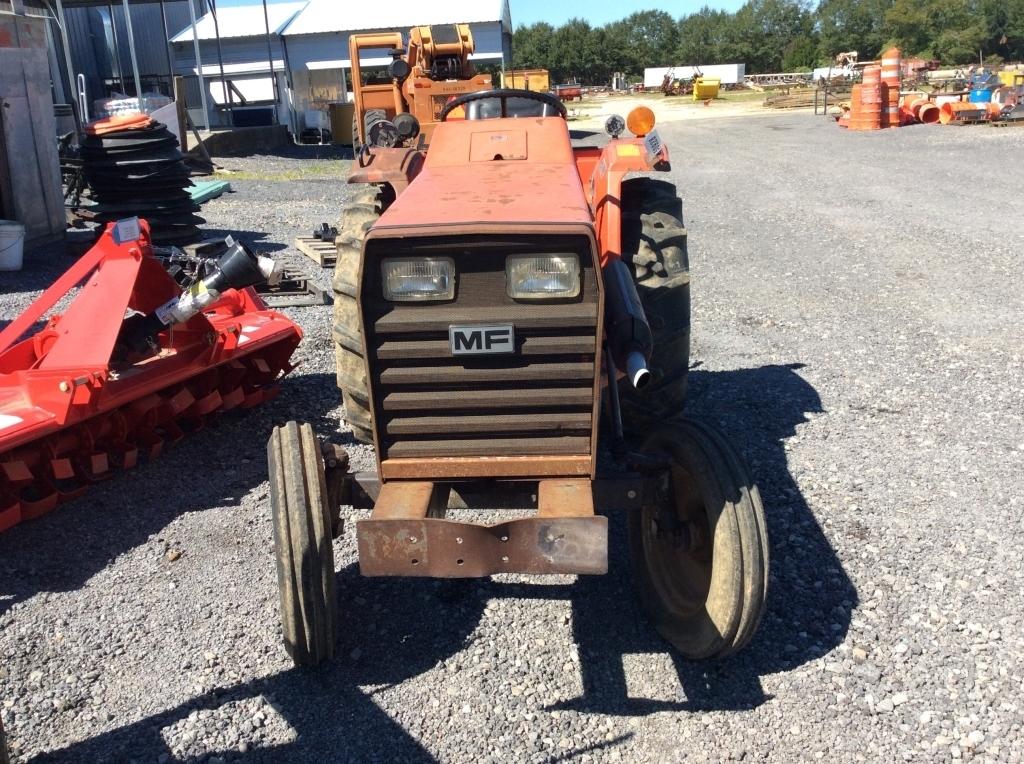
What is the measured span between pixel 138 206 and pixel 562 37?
252 ft

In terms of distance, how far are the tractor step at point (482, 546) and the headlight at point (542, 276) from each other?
679mm

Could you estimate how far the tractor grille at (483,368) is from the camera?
9.53 feet

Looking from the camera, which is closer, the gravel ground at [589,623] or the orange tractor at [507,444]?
the orange tractor at [507,444]

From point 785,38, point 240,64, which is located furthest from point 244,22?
point 785,38

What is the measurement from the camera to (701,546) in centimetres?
340

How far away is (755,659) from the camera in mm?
3328

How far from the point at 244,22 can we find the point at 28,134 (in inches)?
789

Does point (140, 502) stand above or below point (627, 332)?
below

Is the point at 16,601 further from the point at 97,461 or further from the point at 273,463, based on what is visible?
the point at 273,463

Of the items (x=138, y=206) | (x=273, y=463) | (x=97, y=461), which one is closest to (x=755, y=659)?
(x=273, y=463)

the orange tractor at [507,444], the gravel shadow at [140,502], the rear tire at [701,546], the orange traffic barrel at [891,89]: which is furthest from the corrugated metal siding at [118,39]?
the rear tire at [701,546]

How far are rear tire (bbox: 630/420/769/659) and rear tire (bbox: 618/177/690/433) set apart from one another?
862mm

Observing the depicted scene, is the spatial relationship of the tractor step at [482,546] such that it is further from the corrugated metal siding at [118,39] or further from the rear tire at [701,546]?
A: the corrugated metal siding at [118,39]

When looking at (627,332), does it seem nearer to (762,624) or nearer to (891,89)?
(762,624)
